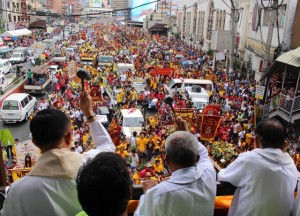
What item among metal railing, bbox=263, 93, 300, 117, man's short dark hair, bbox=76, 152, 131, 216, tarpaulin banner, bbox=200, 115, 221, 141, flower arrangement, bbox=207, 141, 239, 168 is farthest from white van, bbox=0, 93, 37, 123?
man's short dark hair, bbox=76, 152, 131, 216

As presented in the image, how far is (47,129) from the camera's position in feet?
6.68

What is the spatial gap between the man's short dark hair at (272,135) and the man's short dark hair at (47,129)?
1.50m

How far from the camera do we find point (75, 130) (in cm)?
1188

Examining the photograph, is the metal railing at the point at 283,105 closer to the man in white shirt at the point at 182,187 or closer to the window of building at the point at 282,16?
the window of building at the point at 282,16

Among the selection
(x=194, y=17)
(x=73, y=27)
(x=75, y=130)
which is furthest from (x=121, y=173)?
(x=73, y=27)

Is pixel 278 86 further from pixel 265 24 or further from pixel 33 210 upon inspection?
pixel 33 210

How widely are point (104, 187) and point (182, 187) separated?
787 mm

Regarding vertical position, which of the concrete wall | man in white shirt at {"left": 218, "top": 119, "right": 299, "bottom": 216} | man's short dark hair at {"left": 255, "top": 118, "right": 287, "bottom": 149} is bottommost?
man in white shirt at {"left": 218, "top": 119, "right": 299, "bottom": 216}

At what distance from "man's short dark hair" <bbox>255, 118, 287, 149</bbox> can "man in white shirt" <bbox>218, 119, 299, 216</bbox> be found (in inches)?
0.9

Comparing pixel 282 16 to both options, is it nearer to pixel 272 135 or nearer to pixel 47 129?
pixel 272 135

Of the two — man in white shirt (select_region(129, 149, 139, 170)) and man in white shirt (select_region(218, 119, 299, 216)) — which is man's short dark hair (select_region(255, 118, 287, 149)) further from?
man in white shirt (select_region(129, 149, 139, 170))

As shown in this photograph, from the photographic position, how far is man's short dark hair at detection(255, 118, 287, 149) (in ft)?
8.02

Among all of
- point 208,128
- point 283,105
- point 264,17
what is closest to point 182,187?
point 208,128

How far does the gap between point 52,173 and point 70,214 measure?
293 millimetres
